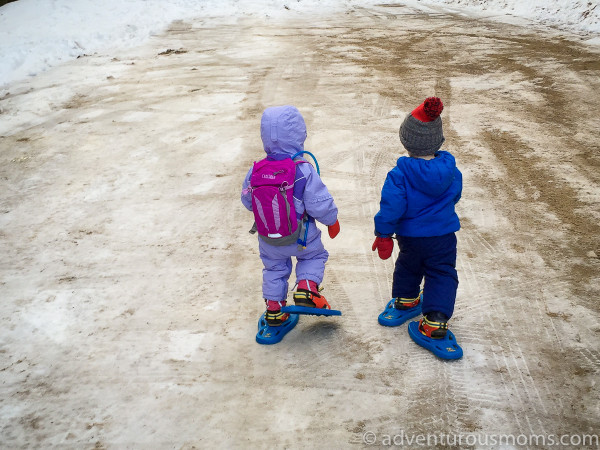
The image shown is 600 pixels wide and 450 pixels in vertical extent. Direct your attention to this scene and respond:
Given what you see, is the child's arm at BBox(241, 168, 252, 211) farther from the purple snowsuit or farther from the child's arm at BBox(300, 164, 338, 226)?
the child's arm at BBox(300, 164, 338, 226)

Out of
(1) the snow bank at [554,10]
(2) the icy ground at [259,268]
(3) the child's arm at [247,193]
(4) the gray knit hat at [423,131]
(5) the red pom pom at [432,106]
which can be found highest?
(5) the red pom pom at [432,106]

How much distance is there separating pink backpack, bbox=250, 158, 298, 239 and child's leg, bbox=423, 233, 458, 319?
0.90m

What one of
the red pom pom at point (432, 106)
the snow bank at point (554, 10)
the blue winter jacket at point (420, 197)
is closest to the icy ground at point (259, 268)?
the blue winter jacket at point (420, 197)


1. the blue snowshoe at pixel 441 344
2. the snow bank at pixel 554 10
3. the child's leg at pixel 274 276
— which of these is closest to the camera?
the blue snowshoe at pixel 441 344

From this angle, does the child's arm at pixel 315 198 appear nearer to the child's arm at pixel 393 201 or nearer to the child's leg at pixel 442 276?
the child's arm at pixel 393 201

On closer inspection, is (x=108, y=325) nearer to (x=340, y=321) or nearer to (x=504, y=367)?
(x=340, y=321)

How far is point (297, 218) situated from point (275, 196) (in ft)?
0.77

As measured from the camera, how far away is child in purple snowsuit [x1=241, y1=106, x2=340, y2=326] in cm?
310

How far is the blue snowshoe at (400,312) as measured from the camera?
3.53m

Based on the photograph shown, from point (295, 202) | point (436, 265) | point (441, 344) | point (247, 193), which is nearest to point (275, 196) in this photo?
point (295, 202)

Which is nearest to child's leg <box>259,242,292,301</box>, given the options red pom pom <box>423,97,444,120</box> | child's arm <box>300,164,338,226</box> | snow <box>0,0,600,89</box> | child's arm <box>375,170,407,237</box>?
child's arm <box>300,164,338,226</box>

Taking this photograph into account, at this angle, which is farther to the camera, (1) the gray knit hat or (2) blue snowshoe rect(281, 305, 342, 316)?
(2) blue snowshoe rect(281, 305, 342, 316)

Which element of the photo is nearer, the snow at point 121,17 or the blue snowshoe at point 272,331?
the blue snowshoe at point 272,331

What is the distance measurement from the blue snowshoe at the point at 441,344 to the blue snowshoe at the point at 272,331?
84 centimetres
